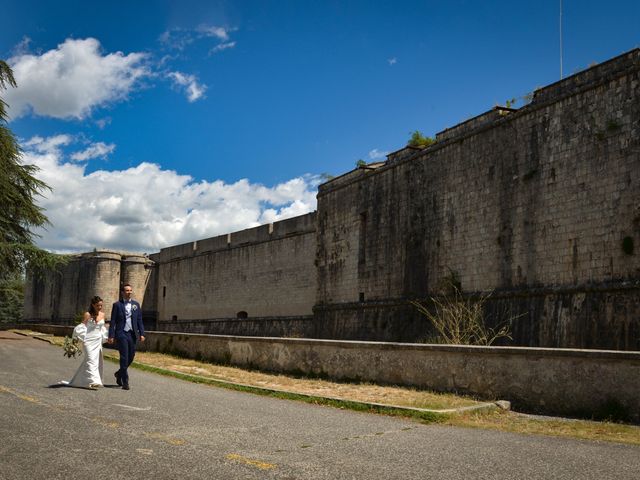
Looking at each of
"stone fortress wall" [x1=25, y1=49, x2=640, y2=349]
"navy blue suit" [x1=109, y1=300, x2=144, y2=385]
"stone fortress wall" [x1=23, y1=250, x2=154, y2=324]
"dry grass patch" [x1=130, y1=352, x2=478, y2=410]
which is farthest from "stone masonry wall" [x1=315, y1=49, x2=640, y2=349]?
"stone fortress wall" [x1=23, y1=250, x2=154, y2=324]

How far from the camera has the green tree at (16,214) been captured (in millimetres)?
22094

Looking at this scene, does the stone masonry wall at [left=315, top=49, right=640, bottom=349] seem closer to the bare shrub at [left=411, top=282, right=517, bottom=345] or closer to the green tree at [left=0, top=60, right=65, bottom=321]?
the bare shrub at [left=411, top=282, right=517, bottom=345]

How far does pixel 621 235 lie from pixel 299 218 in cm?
1506

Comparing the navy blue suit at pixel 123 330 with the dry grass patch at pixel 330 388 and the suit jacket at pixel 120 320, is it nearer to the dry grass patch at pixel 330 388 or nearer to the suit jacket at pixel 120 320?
the suit jacket at pixel 120 320

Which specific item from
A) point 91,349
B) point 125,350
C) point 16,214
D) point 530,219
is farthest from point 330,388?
point 16,214

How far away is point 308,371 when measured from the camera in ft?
39.1

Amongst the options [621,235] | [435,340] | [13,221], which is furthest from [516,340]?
[13,221]

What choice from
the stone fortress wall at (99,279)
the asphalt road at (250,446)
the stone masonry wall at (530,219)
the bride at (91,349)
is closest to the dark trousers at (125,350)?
the bride at (91,349)

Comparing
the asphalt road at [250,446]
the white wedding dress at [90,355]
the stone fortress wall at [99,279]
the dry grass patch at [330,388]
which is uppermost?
the stone fortress wall at [99,279]

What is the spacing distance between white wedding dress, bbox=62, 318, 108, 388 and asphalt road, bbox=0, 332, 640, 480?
86cm

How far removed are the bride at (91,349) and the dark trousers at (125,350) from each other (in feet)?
0.87

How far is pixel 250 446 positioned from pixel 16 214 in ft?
69.2

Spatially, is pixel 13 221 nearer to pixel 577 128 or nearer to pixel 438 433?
pixel 577 128

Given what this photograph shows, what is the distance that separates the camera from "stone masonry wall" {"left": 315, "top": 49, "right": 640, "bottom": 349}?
12.0 m
